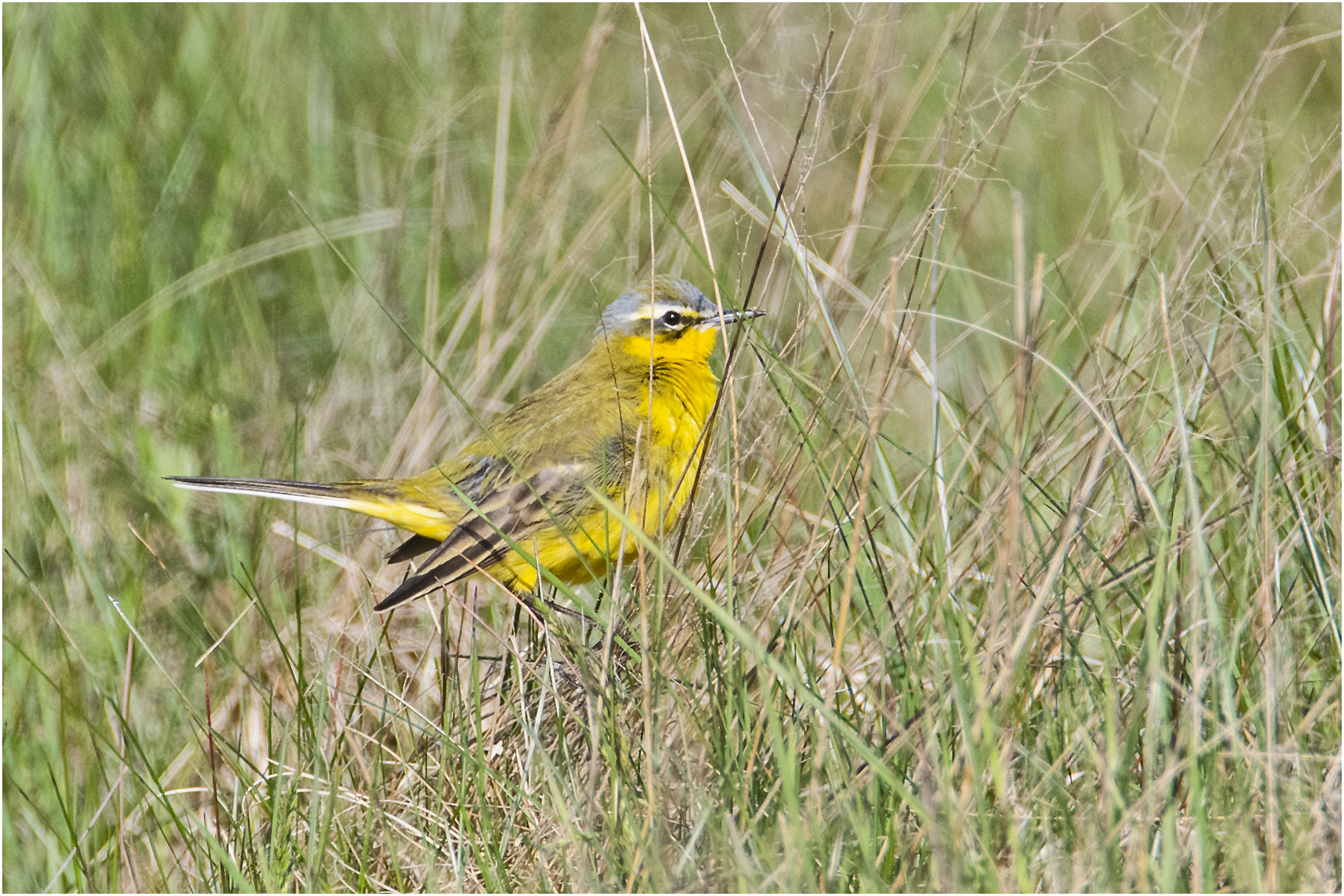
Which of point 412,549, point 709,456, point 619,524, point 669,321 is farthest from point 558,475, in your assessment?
point 709,456

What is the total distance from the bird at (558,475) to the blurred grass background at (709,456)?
0.25 m

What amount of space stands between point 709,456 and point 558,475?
3.56 feet

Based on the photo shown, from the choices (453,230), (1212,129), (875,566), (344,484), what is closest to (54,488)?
(344,484)

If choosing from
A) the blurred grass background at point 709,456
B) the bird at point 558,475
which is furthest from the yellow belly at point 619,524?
the blurred grass background at point 709,456

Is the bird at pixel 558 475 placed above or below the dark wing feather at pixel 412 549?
above

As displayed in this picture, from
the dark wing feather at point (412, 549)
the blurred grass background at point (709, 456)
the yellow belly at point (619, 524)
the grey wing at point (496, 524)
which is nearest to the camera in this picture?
the blurred grass background at point (709, 456)

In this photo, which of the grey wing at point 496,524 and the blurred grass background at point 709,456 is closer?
the blurred grass background at point 709,456

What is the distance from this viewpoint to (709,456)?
112 inches

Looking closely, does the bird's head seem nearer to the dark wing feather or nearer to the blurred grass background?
the blurred grass background

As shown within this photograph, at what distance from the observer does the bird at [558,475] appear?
3682 mm

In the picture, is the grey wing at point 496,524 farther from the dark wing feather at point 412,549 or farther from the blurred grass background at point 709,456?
the blurred grass background at point 709,456

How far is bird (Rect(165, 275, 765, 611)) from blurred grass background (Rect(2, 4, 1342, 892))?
0.83 ft

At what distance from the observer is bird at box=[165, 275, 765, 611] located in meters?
3.68

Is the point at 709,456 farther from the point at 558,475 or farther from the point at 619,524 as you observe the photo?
the point at 558,475
